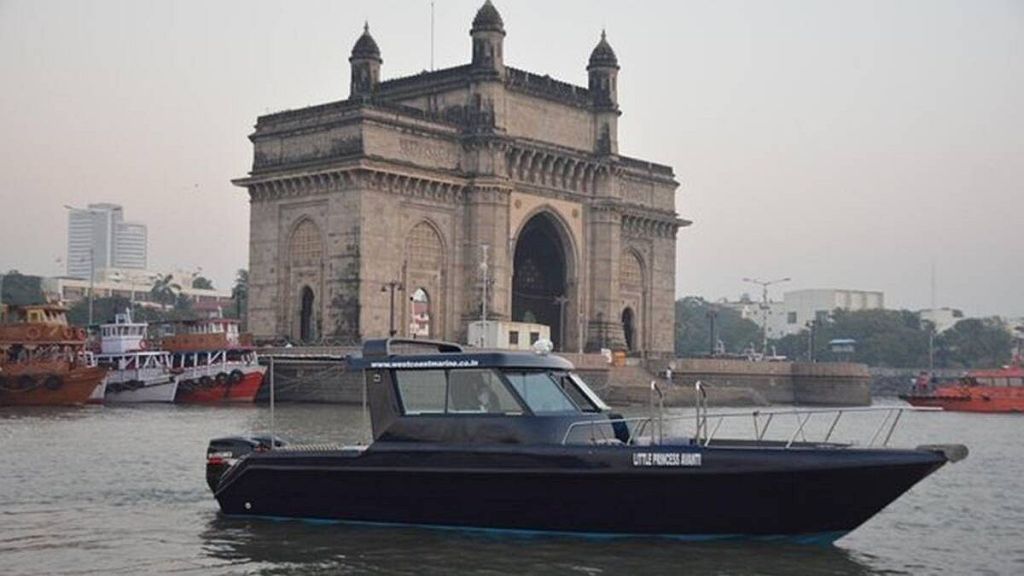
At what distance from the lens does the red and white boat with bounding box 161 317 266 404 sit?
5262 cm

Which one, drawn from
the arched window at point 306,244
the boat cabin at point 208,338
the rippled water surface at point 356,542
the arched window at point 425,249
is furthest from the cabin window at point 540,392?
the arched window at point 425,249

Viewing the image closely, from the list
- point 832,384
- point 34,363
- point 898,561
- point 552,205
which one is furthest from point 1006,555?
point 832,384

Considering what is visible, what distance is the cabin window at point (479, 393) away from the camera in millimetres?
16750

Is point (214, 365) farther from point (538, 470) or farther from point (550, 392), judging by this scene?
point (538, 470)

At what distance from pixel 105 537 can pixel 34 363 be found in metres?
34.3

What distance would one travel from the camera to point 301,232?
5925 centimetres

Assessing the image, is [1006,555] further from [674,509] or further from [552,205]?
[552,205]

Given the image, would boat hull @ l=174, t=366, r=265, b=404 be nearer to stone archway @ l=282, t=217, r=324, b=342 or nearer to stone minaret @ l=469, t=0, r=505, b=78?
stone archway @ l=282, t=217, r=324, b=342

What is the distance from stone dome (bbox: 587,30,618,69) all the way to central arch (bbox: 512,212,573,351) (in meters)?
8.79

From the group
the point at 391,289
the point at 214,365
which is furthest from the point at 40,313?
the point at 391,289

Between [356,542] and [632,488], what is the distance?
10.8 ft

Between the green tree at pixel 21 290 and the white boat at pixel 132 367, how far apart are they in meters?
55.8

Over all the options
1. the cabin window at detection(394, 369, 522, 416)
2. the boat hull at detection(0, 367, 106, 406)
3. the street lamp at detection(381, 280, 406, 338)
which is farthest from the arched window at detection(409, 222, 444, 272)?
the cabin window at detection(394, 369, 522, 416)

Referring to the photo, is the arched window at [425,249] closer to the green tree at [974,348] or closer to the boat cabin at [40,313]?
the boat cabin at [40,313]
